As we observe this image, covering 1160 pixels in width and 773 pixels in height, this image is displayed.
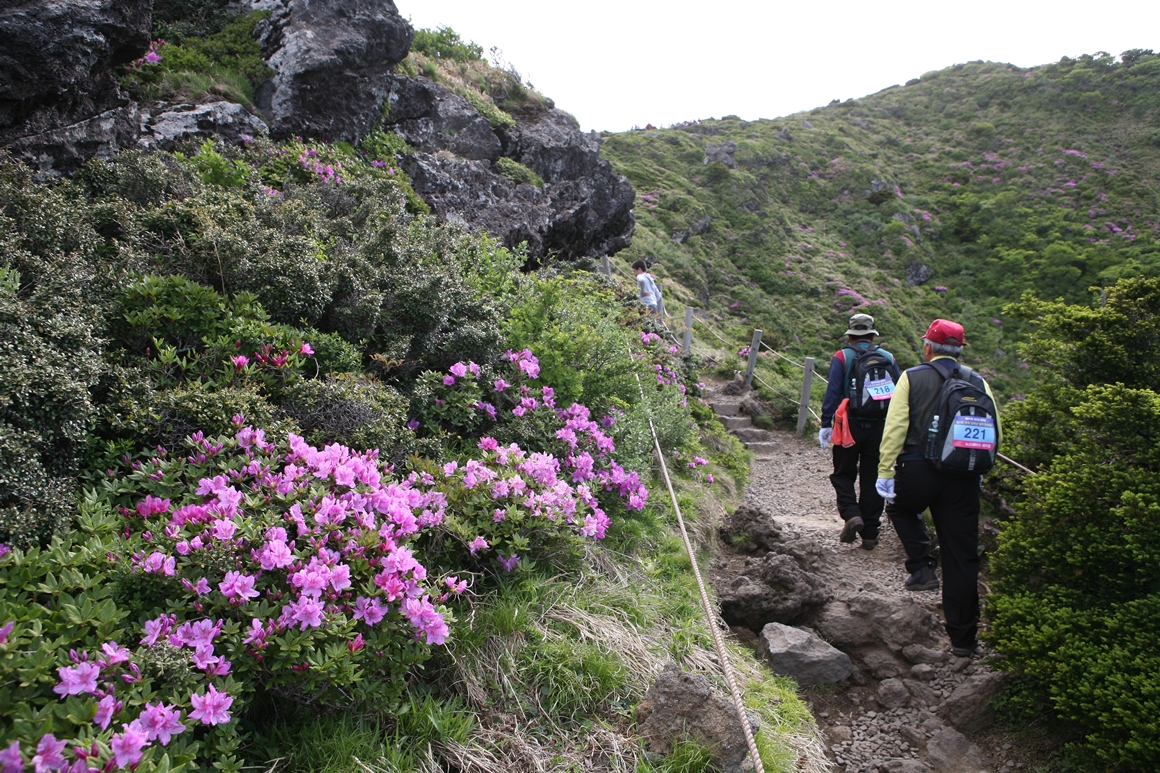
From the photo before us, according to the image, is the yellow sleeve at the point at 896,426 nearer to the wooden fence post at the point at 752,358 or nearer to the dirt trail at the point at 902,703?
the dirt trail at the point at 902,703

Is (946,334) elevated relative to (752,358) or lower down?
elevated

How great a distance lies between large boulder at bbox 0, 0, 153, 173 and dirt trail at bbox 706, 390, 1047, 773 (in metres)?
6.17

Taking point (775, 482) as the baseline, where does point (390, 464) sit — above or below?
above

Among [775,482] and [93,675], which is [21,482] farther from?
[775,482]

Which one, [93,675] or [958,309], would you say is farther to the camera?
[958,309]

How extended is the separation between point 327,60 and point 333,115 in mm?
625

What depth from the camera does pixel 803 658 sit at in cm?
398

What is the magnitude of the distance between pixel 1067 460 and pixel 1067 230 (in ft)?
105

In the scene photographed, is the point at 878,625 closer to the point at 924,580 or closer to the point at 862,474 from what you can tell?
the point at 924,580

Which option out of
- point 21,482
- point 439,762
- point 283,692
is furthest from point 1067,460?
point 21,482

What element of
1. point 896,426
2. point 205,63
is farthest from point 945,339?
point 205,63

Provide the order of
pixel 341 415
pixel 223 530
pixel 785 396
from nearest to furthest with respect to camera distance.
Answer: pixel 223 530 → pixel 341 415 → pixel 785 396

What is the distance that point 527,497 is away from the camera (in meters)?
3.24

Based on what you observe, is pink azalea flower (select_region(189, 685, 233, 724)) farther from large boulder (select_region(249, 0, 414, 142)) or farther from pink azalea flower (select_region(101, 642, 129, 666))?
large boulder (select_region(249, 0, 414, 142))
